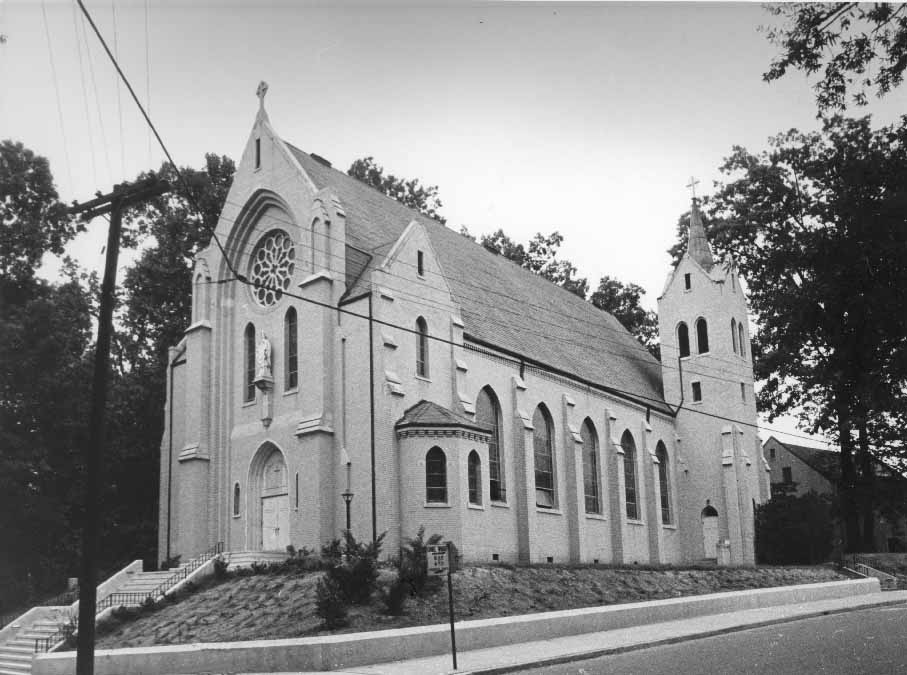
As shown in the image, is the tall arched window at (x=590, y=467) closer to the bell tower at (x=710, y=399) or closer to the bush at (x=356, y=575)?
the bell tower at (x=710, y=399)

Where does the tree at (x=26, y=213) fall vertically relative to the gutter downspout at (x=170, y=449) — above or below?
above

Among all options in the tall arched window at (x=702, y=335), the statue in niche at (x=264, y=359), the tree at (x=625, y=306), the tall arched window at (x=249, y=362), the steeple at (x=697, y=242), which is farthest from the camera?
the tree at (x=625, y=306)

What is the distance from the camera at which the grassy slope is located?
71.9ft

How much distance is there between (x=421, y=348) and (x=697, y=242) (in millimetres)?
23952

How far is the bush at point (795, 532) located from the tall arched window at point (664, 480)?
415 cm

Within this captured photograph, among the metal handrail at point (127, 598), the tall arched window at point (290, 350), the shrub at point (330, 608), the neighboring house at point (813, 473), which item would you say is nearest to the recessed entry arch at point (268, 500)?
the metal handrail at point (127, 598)

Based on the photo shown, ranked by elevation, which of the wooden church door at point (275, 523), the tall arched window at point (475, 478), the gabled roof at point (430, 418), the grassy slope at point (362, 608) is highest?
the gabled roof at point (430, 418)

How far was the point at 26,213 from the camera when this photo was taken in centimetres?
3838

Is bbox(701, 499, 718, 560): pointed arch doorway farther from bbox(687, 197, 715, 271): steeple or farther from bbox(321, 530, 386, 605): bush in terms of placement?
bbox(321, 530, 386, 605): bush

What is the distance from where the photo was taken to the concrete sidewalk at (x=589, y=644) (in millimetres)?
17422

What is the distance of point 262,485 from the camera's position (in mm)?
32844

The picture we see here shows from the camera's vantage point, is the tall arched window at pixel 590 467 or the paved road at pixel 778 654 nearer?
Answer: the paved road at pixel 778 654

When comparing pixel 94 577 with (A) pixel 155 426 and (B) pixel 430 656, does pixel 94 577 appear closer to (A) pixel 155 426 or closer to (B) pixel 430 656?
(B) pixel 430 656

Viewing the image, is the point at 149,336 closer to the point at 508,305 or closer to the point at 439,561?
the point at 508,305
